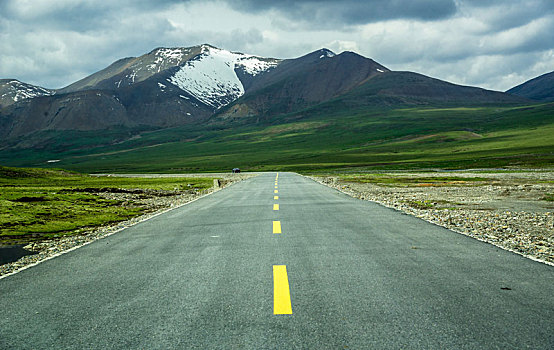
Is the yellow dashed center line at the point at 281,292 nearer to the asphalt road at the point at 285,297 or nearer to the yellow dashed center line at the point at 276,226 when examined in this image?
the asphalt road at the point at 285,297

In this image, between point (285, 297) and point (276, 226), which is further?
point (276, 226)

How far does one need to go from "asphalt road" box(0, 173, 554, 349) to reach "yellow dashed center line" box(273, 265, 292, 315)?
3 centimetres

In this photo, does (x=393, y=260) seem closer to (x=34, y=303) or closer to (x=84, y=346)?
(x=84, y=346)

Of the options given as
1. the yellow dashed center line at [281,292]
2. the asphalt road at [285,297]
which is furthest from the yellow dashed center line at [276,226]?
the yellow dashed center line at [281,292]

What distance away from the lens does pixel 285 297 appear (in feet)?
21.8

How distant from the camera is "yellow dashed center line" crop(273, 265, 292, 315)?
20.0 ft

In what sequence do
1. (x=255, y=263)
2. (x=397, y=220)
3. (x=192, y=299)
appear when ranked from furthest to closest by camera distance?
(x=397, y=220), (x=255, y=263), (x=192, y=299)

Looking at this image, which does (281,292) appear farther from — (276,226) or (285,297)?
(276,226)

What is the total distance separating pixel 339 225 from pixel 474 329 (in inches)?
369

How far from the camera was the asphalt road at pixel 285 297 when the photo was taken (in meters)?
5.22

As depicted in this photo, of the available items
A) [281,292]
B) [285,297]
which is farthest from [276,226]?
[285,297]

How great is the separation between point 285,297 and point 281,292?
0.91 ft

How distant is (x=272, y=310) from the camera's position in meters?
6.09

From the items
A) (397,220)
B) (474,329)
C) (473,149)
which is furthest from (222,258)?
(473,149)
